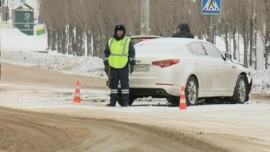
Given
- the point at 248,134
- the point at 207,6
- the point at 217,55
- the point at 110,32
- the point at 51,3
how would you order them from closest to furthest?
the point at 248,134, the point at 217,55, the point at 207,6, the point at 110,32, the point at 51,3

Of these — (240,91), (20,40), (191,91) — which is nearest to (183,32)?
Answer: (240,91)

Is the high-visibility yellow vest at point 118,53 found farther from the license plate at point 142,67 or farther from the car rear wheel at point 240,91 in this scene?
the car rear wheel at point 240,91

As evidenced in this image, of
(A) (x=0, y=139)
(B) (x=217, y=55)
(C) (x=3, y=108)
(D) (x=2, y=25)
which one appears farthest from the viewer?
(D) (x=2, y=25)

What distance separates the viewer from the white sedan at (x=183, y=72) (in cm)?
1806

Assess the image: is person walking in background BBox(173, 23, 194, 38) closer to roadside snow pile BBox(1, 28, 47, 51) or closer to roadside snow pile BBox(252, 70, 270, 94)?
roadside snow pile BBox(252, 70, 270, 94)

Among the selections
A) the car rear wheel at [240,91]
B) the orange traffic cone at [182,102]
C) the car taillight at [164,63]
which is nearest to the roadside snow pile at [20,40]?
the car rear wheel at [240,91]

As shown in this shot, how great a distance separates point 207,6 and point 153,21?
34349 mm

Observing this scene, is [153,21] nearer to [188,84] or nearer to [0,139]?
[188,84]

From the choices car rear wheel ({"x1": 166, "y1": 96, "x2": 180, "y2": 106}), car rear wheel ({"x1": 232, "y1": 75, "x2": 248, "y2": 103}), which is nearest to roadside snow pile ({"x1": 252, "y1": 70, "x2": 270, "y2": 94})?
car rear wheel ({"x1": 232, "y1": 75, "x2": 248, "y2": 103})

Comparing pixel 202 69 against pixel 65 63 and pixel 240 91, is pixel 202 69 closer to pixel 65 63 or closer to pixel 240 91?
pixel 240 91

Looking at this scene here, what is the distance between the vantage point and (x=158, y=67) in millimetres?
18031

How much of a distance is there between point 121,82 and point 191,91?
5.00 ft

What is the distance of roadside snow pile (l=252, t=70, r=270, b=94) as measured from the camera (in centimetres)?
2889

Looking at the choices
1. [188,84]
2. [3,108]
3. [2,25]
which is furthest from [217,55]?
[2,25]
